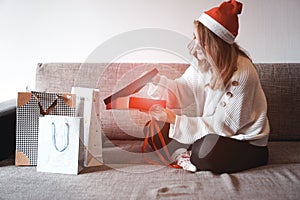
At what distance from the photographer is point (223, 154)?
4.09ft

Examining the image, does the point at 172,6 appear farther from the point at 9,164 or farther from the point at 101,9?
the point at 9,164

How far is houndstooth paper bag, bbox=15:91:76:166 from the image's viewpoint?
1.34 metres

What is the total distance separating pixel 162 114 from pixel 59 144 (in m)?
0.39

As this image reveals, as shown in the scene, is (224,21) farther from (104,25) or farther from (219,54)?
(104,25)

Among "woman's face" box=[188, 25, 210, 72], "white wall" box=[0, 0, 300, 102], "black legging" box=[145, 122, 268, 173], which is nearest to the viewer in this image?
"black legging" box=[145, 122, 268, 173]

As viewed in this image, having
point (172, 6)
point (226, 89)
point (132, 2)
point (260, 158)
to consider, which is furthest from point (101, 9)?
point (260, 158)

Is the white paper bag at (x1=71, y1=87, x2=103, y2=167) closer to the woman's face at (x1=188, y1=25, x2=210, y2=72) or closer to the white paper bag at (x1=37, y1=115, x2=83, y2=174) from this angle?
the white paper bag at (x1=37, y1=115, x2=83, y2=174)

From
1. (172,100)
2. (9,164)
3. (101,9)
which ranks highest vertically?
(101,9)

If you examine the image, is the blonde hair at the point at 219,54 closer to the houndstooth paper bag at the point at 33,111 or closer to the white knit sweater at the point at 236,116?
the white knit sweater at the point at 236,116

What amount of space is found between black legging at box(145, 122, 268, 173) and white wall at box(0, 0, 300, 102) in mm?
730

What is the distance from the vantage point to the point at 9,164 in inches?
52.2

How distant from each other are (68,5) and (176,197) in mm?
1279

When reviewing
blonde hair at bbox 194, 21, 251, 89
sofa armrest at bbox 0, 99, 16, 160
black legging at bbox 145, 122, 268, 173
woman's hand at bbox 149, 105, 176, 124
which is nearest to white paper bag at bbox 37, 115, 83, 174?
sofa armrest at bbox 0, 99, 16, 160

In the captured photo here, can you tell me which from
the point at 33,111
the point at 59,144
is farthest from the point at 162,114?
the point at 33,111
